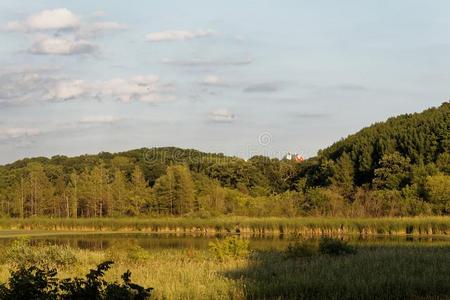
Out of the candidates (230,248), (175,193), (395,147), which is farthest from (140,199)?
(230,248)

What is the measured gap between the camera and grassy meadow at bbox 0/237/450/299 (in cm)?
1472

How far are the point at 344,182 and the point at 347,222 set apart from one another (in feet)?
130

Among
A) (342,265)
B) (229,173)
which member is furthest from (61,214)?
(342,265)

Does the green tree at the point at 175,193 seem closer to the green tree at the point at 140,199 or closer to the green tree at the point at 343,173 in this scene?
the green tree at the point at 140,199

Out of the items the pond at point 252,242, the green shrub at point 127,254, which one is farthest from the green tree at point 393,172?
the green shrub at point 127,254

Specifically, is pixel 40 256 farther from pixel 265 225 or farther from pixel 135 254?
pixel 265 225

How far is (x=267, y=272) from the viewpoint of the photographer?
1838 centimetres

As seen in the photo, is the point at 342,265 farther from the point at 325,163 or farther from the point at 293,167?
the point at 293,167

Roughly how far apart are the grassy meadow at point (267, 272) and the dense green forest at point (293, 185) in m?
41.8

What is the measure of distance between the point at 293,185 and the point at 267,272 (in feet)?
315

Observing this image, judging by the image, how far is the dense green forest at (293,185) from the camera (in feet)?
234

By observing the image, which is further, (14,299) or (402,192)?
(402,192)

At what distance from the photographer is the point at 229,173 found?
11662cm

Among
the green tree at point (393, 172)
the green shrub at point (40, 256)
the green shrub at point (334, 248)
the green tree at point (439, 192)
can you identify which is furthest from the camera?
the green tree at point (393, 172)
